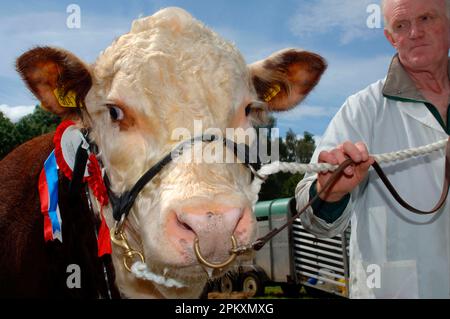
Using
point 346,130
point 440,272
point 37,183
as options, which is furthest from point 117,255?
point 440,272

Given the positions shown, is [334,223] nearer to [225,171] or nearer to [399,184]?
[399,184]

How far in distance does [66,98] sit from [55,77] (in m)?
0.18

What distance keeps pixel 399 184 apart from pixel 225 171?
1.43 metres

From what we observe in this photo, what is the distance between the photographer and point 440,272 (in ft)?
11.6

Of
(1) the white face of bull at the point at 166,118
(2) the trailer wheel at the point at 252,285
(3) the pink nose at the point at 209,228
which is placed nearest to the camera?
(3) the pink nose at the point at 209,228

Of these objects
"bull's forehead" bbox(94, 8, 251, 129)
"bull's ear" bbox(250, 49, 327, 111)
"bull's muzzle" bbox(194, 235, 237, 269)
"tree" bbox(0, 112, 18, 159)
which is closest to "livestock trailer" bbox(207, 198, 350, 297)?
"bull's ear" bbox(250, 49, 327, 111)

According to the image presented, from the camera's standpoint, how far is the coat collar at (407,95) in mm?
3753

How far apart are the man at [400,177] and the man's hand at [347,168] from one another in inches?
0.4

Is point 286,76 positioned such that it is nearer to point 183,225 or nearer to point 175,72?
point 175,72

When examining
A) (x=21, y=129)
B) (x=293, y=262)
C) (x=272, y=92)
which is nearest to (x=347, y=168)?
(x=272, y=92)

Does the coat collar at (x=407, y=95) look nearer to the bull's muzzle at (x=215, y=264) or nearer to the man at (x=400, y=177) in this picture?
the man at (x=400, y=177)

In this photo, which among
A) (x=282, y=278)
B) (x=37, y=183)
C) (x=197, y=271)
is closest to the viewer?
(x=197, y=271)

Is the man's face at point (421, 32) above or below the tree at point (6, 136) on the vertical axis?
below

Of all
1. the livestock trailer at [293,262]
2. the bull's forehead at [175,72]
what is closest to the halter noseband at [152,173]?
the bull's forehead at [175,72]
